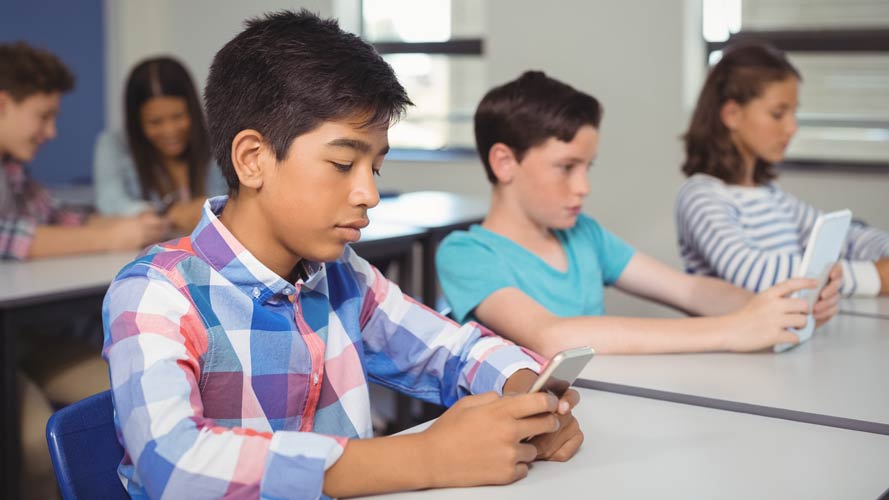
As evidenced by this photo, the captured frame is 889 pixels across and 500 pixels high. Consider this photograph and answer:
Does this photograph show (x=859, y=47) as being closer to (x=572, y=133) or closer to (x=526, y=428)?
(x=572, y=133)

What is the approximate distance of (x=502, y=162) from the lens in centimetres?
176

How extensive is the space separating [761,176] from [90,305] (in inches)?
61.5

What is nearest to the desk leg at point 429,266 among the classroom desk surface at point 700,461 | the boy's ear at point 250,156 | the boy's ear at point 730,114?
the boy's ear at point 730,114

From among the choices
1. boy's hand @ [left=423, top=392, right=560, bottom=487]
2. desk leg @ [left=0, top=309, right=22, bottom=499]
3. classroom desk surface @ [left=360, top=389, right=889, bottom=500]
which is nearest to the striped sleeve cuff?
classroom desk surface @ [left=360, top=389, right=889, bottom=500]

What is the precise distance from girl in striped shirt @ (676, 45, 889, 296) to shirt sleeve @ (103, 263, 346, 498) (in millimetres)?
1348

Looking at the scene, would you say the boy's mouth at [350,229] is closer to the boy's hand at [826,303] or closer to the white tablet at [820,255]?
the white tablet at [820,255]

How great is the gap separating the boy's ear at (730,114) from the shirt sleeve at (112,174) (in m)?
1.84

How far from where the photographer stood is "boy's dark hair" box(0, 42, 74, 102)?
2.51m

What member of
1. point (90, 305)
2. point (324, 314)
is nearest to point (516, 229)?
point (324, 314)

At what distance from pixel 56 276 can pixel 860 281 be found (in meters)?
1.76

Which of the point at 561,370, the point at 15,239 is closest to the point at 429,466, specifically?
the point at 561,370

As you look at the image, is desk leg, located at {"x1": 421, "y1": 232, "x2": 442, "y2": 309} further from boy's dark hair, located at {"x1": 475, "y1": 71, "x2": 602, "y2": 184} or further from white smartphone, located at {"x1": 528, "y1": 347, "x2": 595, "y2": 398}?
white smartphone, located at {"x1": 528, "y1": 347, "x2": 595, "y2": 398}

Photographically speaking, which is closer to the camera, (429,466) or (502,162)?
(429,466)

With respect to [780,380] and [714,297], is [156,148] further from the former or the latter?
[780,380]
